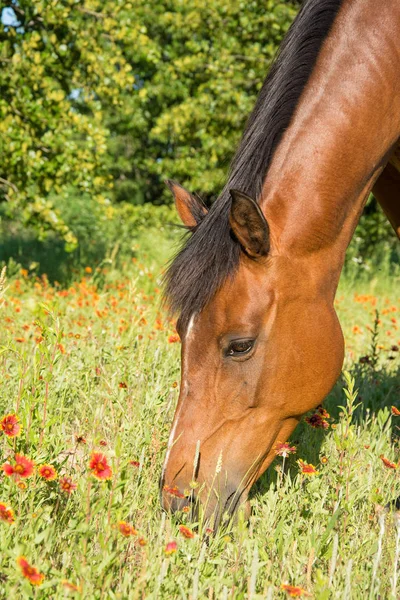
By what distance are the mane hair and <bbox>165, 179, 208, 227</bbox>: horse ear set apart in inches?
6.4

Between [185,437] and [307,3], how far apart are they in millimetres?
1985

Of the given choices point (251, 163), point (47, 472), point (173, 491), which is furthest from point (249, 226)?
Result: point (47, 472)

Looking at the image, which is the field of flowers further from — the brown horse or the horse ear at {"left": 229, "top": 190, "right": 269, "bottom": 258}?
the horse ear at {"left": 229, "top": 190, "right": 269, "bottom": 258}

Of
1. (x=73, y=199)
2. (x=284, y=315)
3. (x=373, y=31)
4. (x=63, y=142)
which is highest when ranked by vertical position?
(x=373, y=31)

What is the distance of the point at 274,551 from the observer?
2.18 m

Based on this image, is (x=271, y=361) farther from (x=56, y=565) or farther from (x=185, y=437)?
(x=56, y=565)

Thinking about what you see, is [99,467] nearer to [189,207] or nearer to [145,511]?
[145,511]

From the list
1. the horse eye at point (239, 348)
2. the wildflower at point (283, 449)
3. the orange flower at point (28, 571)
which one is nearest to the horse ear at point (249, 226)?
the horse eye at point (239, 348)

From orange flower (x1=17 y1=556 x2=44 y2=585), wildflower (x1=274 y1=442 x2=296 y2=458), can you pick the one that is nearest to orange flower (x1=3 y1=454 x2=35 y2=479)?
orange flower (x1=17 y1=556 x2=44 y2=585)

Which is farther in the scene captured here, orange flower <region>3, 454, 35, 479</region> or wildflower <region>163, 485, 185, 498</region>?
wildflower <region>163, 485, 185, 498</region>

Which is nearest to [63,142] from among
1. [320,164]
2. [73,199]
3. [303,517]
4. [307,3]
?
[307,3]

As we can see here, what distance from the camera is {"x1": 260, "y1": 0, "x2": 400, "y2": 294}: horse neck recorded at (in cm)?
249

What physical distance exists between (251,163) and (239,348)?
71 centimetres

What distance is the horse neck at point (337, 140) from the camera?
2.49 m
